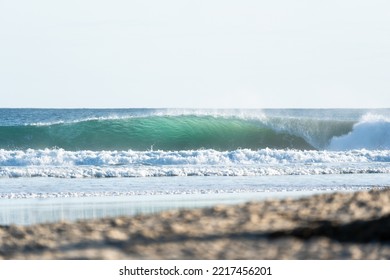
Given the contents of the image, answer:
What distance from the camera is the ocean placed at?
32.1 feet

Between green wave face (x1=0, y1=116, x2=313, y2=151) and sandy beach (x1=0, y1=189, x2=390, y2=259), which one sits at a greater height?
green wave face (x1=0, y1=116, x2=313, y2=151)

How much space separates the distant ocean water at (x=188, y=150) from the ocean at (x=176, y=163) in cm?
3

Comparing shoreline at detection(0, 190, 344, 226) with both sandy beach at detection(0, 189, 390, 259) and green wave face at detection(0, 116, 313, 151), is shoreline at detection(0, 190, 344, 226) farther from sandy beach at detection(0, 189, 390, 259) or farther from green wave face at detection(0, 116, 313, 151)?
green wave face at detection(0, 116, 313, 151)

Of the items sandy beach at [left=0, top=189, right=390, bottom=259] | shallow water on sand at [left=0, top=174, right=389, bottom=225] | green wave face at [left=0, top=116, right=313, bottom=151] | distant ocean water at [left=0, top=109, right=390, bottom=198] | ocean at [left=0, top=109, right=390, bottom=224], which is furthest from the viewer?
green wave face at [left=0, top=116, right=313, bottom=151]

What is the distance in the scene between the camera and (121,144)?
87.7ft

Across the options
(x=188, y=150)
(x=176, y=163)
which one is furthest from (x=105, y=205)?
(x=188, y=150)

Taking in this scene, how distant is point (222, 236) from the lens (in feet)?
14.6

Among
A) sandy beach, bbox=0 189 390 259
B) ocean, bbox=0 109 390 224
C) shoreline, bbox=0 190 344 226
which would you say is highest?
ocean, bbox=0 109 390 224

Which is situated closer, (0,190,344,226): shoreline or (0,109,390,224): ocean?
(0,190,344,226): shoreline

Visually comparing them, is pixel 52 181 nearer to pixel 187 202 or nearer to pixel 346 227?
pixel 187 202

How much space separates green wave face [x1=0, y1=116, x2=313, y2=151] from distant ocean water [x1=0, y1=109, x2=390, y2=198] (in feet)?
0.12

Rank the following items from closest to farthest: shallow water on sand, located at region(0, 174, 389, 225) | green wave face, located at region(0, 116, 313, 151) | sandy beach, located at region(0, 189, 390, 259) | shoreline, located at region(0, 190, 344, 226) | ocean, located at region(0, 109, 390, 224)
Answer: sandy beach, located at region(0, 189, 390, 259), shoreline, located at region(0, 190, 344, 226), shallow water on sand, located at region(0, 174, 389, 225), ocean, located at region(0, 109, 390, 224), green wave face, located at region(0, 116, 313, 151)

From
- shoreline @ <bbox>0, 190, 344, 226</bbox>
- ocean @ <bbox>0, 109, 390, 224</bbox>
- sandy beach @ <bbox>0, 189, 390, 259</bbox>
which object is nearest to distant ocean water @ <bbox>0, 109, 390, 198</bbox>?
ocean @ <bbox>0, 109, 390, 224</bbox>
